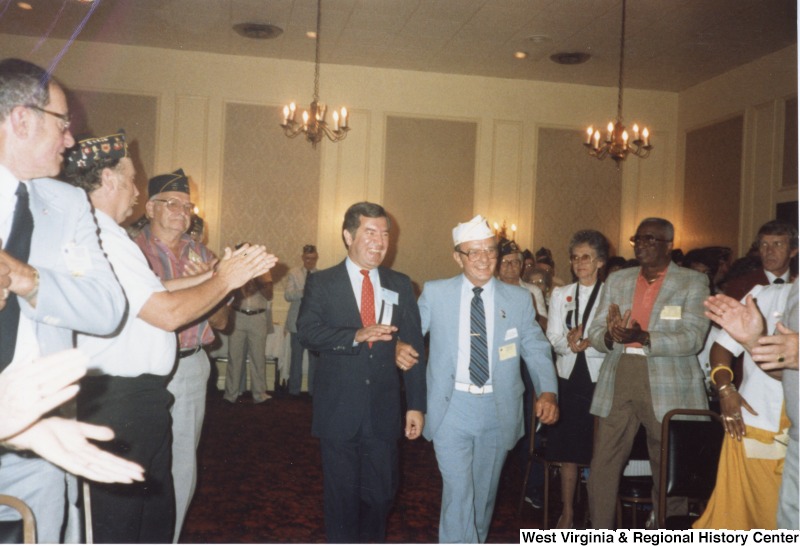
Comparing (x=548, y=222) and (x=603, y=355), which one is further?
(x=548, y=222)

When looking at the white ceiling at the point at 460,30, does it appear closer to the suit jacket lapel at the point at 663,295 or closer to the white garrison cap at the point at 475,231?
the suit jacket lapel at the point at 663,295

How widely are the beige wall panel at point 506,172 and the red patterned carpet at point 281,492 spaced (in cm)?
403

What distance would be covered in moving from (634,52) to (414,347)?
591 centimetres

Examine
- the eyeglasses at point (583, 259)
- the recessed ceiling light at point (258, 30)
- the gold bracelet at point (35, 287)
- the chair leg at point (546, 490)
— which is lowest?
the chair leg at point (546, 490)

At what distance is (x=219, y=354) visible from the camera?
6.99m

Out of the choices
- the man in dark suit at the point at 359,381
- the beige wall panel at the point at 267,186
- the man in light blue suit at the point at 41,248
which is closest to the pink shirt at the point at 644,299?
the man in dark suit at the point at 359,381

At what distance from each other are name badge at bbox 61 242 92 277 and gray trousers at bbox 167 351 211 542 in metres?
1.36

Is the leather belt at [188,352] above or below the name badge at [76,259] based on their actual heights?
below

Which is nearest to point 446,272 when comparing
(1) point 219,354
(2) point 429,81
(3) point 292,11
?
(2) point 429,81

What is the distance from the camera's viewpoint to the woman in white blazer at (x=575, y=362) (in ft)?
10.8

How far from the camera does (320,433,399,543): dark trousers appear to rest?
2.59 metres

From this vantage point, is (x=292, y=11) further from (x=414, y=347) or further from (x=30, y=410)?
(x=30, y=410)

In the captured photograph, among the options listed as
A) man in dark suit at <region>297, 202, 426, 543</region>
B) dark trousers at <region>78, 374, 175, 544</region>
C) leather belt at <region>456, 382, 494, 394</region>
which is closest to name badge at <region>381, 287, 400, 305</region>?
man in dark suit at <region>297, 202, 426, 543</region>

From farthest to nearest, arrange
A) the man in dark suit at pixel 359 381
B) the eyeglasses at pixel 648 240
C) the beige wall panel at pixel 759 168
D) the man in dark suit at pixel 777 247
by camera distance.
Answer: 1. the beige wall panel at pixel 759 168
2. the man in dark suit at pixel 777 247
3. the eyeglasses at pixel 648 240
4. the man in dark suit at pixel 359 381
